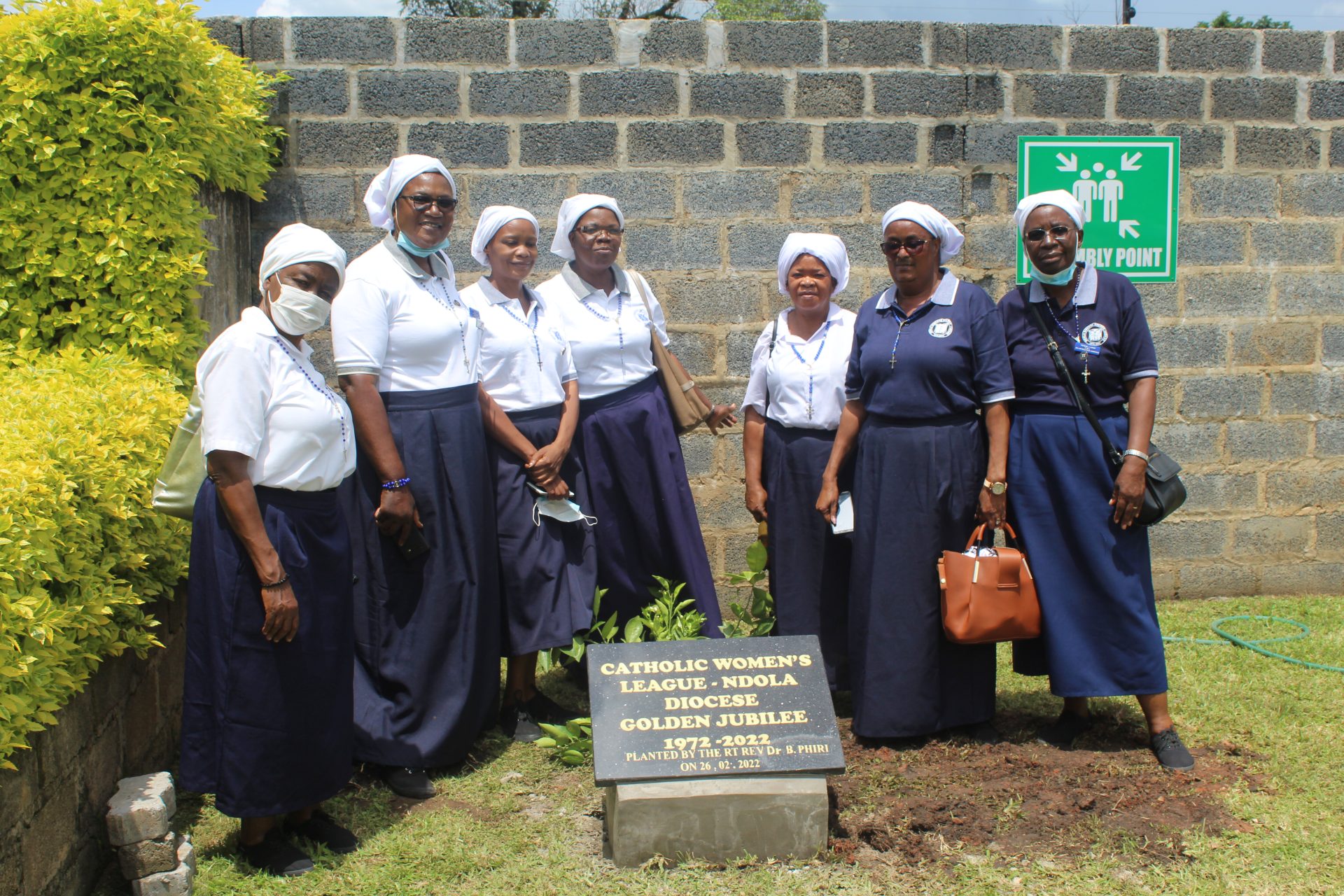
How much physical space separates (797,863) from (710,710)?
0.49 m

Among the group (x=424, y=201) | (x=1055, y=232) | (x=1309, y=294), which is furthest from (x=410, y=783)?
(x=1309, y=294)

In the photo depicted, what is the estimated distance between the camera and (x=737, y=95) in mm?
5496

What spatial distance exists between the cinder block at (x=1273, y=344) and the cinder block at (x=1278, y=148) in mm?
820

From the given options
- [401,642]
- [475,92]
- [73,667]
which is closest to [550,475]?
[401,642]

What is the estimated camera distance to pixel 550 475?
4.18 metres

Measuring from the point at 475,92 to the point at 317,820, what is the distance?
3399 mm

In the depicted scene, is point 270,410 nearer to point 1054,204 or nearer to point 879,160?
point 1054,204

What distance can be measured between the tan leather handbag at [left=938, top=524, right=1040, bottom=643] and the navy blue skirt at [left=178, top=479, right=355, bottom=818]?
2.04m

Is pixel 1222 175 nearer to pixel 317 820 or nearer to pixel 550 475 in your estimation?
pixel 550 475

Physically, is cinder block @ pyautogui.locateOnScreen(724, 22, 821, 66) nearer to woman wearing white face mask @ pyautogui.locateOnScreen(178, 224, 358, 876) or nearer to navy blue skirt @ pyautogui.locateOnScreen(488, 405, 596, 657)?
navy blue skirt @ pyautogui.locateOnScreen(488, 405, 596, 657)

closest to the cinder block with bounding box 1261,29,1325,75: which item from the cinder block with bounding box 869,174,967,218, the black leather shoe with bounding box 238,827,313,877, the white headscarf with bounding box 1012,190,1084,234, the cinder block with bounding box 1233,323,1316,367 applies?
the cinder block with bounding box 1233,323,1316,367

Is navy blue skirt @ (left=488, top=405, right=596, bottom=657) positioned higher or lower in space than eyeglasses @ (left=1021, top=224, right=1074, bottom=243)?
lower

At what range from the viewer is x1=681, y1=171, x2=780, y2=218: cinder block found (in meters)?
5.54

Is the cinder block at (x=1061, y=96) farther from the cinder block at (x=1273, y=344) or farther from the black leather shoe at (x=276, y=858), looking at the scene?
the black leather shoe at (x=276, y=858)
